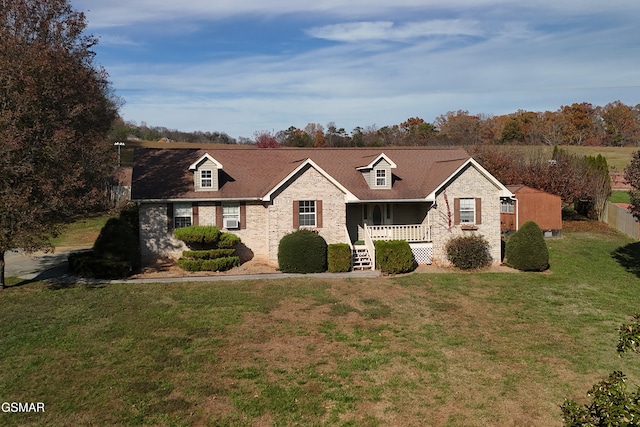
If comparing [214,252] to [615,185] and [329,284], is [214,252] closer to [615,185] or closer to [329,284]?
[329,284]

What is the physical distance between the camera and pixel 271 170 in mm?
31047

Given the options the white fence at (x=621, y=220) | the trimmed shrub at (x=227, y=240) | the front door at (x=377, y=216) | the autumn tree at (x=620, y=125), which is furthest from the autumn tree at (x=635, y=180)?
the autumn tree at (x=620, y=125)

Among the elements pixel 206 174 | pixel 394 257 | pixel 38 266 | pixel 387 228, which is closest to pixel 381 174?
pixel 387 228

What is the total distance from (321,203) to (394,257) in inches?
183

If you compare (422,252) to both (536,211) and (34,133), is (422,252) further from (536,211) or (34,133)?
(34,133)

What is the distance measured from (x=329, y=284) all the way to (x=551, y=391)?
37.5ft

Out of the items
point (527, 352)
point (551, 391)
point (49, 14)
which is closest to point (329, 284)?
point (527, 352)

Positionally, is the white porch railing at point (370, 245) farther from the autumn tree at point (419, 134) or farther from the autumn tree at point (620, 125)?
the autumn tree at point (620, 125)

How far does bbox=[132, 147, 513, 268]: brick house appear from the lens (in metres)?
27.1

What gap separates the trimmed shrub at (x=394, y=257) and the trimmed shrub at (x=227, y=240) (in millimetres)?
7160

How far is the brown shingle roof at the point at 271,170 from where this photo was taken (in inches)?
1107

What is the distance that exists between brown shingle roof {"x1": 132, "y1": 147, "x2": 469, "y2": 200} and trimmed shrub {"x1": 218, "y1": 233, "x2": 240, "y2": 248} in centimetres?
212

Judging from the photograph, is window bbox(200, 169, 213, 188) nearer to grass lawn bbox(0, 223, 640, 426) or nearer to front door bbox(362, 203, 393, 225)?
grass lawn bbox(0, 223, 640, 426)

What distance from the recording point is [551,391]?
13.4 metres
